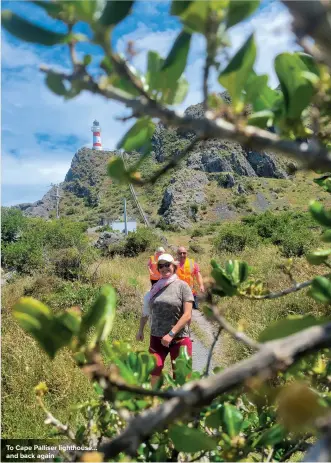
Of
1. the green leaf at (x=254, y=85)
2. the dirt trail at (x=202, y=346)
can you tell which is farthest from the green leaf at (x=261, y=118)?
the dirt trail at (x=202, y=346)

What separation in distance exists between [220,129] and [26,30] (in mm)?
250

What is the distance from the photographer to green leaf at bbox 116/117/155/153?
1.93ft

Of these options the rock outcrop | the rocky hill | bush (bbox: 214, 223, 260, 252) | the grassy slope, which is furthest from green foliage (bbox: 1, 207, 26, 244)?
the grassy slope

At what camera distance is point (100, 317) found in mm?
519

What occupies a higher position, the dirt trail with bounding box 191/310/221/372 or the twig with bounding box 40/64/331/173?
the twig with bounding box 40/64/331/173

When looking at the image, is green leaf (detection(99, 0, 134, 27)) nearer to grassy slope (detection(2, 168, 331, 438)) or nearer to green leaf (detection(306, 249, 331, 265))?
grassy slope (detection(2, 168, 331, 438))

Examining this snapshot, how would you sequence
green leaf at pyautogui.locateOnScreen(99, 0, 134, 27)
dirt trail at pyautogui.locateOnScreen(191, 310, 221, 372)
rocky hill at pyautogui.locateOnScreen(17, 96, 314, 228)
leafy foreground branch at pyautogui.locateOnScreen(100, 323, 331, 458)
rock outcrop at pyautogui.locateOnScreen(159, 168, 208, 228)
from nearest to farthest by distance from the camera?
leafy foreground branch at pyautogui.locateOnScreen(100, 323, 331, 458), green leaf at pyautogui.locateOnScreen(99, 0, 134, 27), dirt trail at pyautogui.locateOnScreen(191, 310, 221, 372), rock outcrop at pyautogui.locateOnScreen(159, 168, 208, 228), rocky hill at pyautogui.locateOnScreen(17, 96, 314, 228)

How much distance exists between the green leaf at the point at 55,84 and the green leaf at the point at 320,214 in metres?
0.56

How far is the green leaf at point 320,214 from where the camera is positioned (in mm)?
817

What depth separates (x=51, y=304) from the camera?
7.66 m

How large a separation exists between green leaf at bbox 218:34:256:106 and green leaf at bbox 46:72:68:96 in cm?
20

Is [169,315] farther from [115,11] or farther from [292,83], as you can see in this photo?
[115,11]

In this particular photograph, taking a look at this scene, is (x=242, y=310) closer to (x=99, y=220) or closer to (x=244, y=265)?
(x=244, y=265)

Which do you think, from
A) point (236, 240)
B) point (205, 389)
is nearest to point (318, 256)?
point (205, 389)
